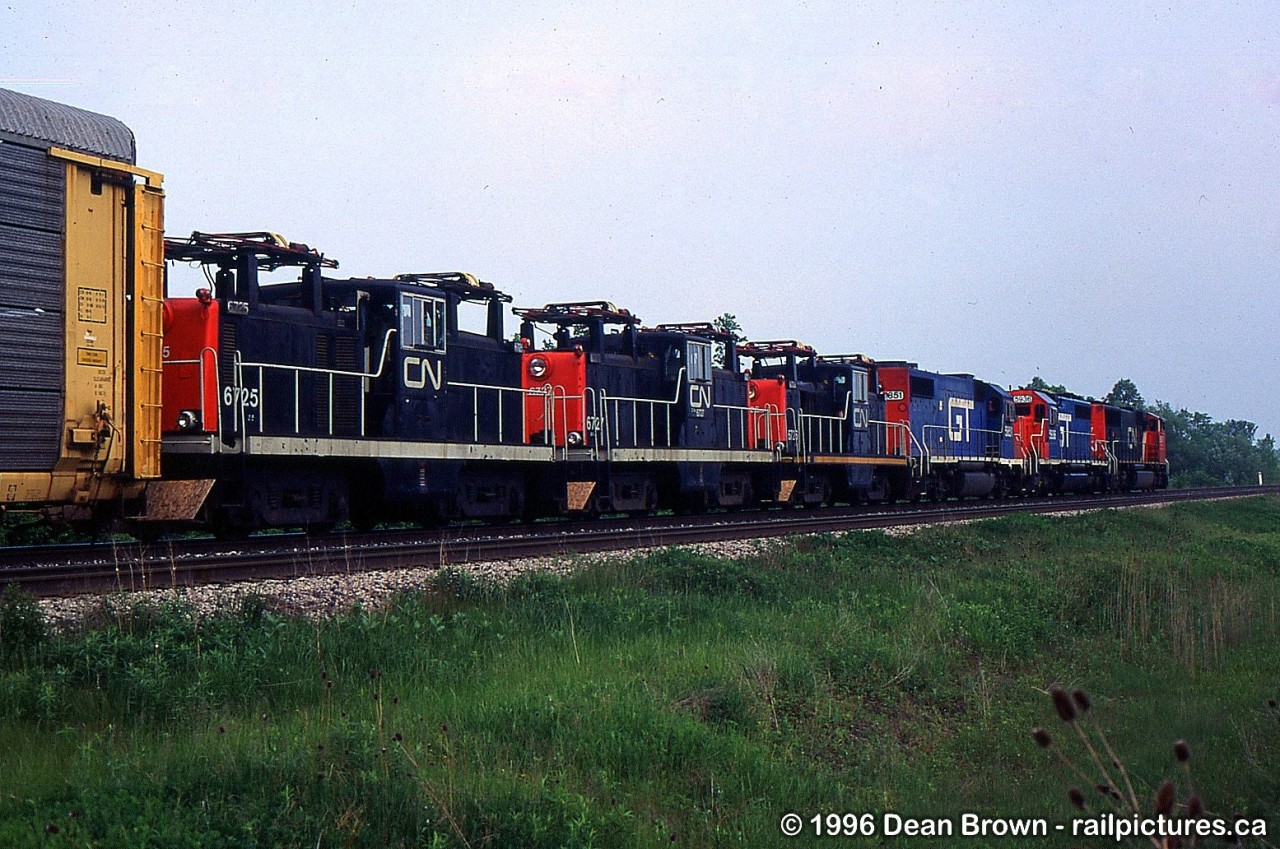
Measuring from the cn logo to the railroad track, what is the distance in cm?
216

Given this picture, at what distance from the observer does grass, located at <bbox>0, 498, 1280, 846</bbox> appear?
5.37m

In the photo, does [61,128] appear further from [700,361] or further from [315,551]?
[700,361]

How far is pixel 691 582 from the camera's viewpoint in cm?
1187

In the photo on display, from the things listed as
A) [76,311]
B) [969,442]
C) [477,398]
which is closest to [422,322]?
[477,398]

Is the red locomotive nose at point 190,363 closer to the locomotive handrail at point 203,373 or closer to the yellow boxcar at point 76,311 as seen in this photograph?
the locomotive handrail at point 203,373

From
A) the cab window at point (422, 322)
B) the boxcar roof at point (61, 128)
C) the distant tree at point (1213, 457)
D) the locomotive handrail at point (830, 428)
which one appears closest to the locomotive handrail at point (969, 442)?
the locomotive handrail at point (830, 428)

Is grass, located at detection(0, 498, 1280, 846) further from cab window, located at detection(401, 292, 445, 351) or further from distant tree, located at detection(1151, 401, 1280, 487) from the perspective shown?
distant tree, located at detection(1151, 401, 1280, 487)

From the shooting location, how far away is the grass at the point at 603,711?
5.37m

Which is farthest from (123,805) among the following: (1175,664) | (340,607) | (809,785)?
(1175,664)

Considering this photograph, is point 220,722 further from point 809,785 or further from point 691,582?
point 691,582

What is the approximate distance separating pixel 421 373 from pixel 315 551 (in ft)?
15.4

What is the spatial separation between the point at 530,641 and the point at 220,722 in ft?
9.28

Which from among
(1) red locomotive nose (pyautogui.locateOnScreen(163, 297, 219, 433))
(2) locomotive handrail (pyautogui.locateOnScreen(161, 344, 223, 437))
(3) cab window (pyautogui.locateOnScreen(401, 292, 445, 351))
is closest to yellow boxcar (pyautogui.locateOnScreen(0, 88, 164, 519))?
(2) locomotive handrail (pyautogui.locateOnScreen(161, 344, 223, 437))

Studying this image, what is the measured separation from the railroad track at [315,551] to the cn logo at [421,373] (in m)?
2.16
